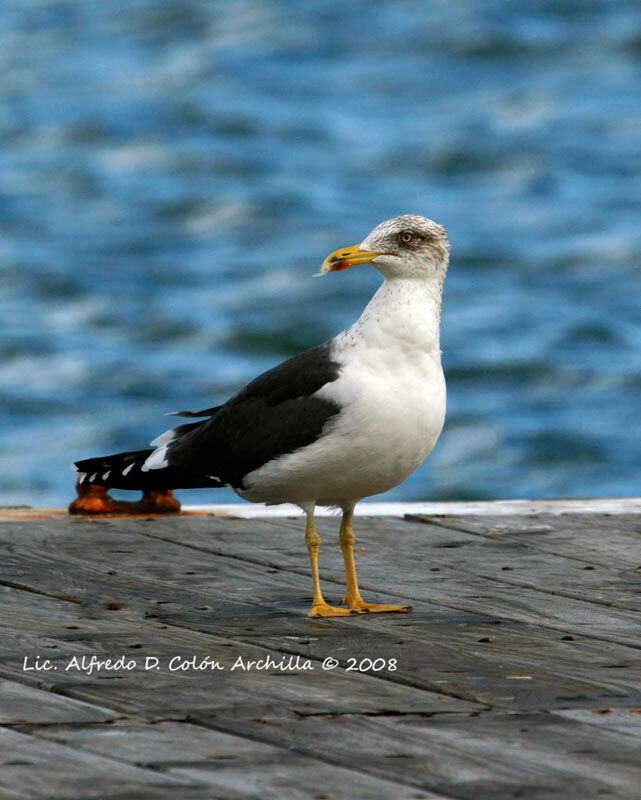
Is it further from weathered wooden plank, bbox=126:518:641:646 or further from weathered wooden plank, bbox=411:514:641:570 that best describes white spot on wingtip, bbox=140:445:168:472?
weathered wooden plank, bbox=411:514:641:570

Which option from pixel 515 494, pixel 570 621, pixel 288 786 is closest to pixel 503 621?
pixel 570 621

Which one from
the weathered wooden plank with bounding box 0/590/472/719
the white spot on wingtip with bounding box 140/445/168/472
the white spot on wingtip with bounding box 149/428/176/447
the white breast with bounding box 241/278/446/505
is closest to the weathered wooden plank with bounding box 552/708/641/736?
the weathered wooden plank with bounding box 0/590/472/719

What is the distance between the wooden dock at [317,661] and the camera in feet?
11.4

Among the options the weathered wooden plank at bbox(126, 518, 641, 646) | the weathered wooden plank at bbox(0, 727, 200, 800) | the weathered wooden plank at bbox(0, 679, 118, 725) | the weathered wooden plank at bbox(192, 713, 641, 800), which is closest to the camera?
the weathered wooden plank at bbox(0, 727, 200, 800)

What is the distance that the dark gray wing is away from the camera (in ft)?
18.2

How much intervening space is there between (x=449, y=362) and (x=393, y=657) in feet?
59.2

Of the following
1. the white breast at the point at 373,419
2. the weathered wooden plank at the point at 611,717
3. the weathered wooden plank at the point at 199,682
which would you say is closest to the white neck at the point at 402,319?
the white breast at the point at 373,419

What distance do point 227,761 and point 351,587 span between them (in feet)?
7.00

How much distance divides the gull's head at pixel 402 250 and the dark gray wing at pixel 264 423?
344mm

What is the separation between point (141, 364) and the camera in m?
24.1

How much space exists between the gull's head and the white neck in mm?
39

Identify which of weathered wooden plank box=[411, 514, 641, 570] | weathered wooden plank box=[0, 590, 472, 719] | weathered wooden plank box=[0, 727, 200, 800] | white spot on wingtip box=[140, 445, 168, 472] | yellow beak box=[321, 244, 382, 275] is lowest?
weathered wooden plank box=[0, 727, 200, 800]

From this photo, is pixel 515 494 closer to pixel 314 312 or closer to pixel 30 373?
pixel 314 312

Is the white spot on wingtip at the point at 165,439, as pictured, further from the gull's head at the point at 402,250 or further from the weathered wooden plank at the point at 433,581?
the gull's head at the point at 402,250
